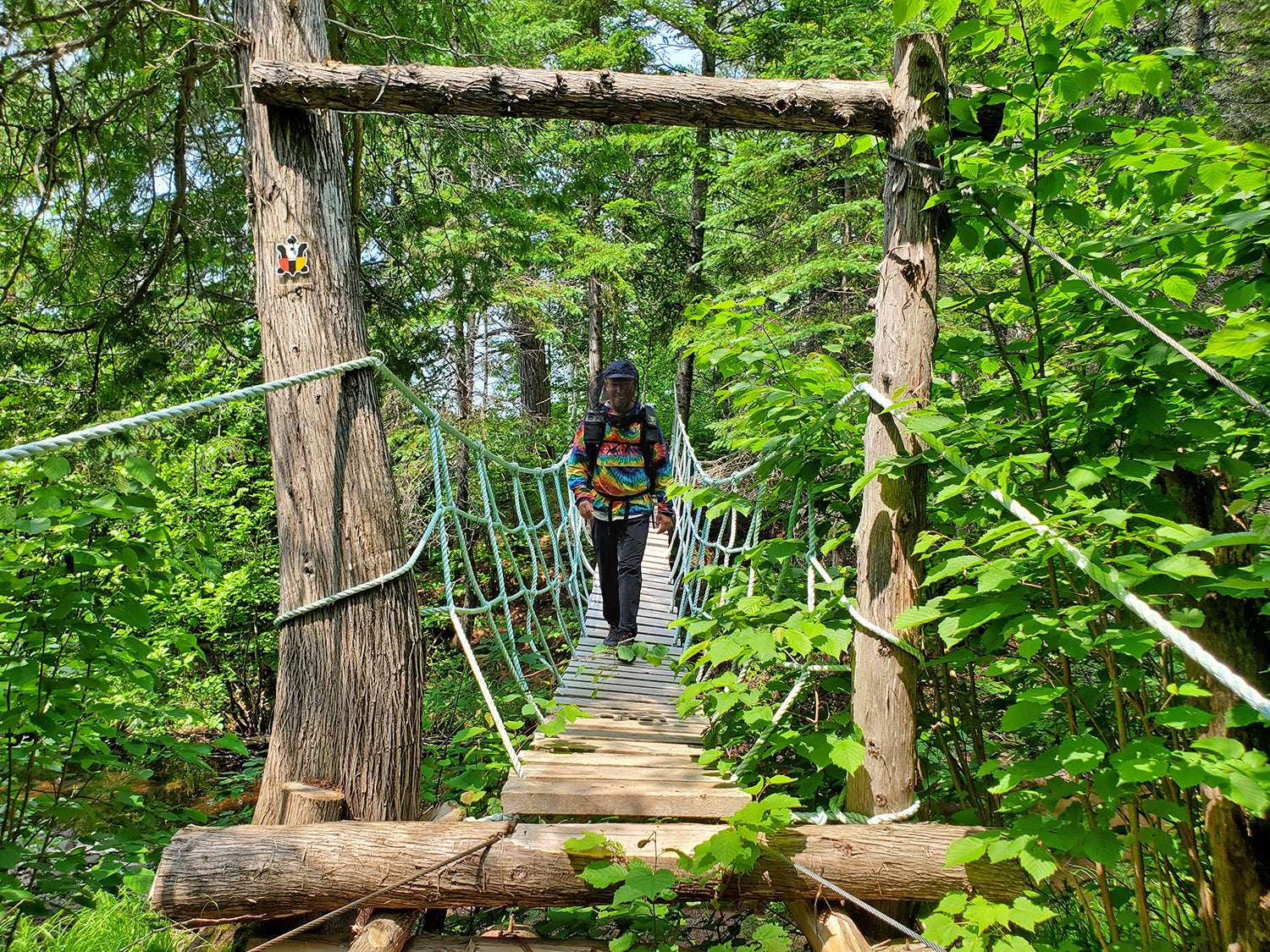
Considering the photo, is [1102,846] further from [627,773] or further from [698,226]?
[698,226]

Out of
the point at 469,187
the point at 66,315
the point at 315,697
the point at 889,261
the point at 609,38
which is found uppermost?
the point at 609,38

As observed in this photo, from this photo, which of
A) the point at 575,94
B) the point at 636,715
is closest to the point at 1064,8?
the point at 575,94

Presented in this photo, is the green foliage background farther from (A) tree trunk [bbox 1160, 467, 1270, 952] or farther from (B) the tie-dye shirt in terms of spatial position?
(B) the tie-dye shirt

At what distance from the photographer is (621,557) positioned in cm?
283

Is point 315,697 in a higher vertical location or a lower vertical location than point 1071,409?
lower

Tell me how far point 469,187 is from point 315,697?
2.83 m

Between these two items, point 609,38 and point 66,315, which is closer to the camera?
point 66,315

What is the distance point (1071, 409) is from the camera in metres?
1.37

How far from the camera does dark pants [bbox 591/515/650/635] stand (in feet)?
9.31

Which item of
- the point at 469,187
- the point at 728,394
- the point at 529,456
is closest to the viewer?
the point at 728,394

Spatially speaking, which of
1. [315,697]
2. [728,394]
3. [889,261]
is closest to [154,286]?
[315,697]

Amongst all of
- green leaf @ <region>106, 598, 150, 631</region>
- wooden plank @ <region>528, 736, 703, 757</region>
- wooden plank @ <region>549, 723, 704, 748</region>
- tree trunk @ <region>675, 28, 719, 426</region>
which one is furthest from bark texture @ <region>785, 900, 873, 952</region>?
tree trunk @ <region>675, 28, 719, 426</region>

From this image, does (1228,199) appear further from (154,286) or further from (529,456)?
(529,456)

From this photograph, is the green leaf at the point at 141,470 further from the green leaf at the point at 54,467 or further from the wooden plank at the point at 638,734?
the wooden plank at the point at 638,734
